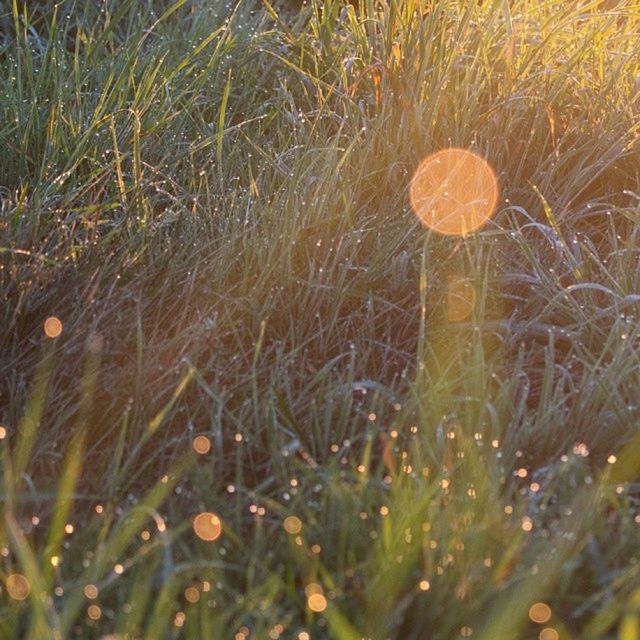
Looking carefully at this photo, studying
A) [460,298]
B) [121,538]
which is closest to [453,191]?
[460,298]

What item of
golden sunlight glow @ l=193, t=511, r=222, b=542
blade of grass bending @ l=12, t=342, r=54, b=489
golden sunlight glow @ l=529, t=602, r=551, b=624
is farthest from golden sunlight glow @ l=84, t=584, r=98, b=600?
golden sunlight glow @ l=529, t=602, r=551, b=624

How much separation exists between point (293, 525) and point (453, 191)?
3.57 ft

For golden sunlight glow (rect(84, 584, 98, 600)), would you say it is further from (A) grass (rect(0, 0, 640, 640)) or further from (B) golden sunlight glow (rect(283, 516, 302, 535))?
(B) golden sunlight glow (rect(283, 516, 302, 535))

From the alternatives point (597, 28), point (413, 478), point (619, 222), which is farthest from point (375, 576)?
point (597, 28)

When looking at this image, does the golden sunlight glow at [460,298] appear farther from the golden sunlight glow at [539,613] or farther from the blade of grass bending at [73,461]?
the golden sunlight glow at [539,613]

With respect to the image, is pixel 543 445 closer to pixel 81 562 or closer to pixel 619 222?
pixel 81 562

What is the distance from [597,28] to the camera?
2682 millimetres

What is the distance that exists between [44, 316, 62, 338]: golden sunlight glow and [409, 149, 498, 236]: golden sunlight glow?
0.71 metres

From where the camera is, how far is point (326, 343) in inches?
74.9

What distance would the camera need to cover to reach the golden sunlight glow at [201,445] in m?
1.60

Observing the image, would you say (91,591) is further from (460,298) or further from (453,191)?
(453,191)

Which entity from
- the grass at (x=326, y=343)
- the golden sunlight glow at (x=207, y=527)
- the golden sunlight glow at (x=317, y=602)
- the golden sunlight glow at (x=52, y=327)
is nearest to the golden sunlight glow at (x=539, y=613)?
the grass at (x=326, y=343)

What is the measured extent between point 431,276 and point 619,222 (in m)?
0.54

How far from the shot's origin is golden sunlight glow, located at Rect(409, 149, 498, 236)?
7.00 feet
